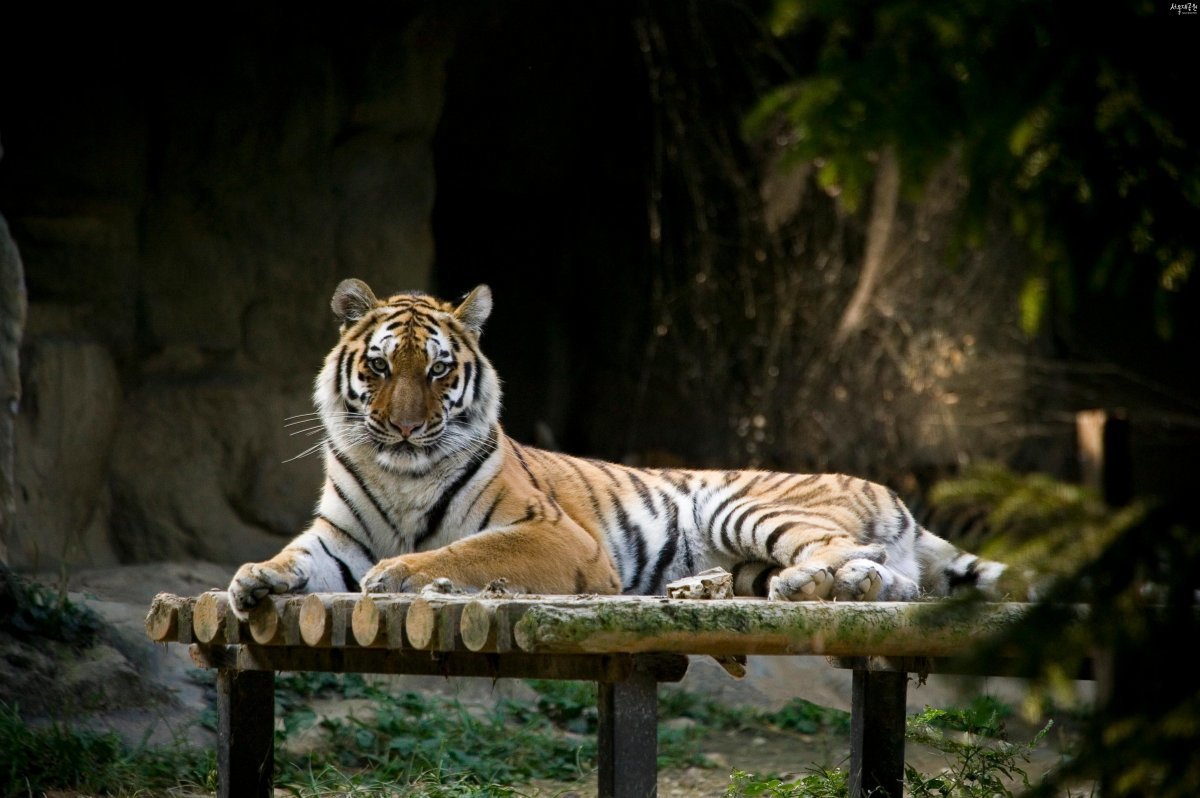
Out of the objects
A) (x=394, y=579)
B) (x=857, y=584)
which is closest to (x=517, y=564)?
(x=394, y=579)

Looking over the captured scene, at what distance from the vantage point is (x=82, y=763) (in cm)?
397

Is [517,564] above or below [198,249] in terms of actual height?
below

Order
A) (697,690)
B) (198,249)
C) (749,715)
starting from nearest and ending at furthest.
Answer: (749,715) < (697,690) < (198,249)

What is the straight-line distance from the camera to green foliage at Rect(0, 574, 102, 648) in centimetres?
457

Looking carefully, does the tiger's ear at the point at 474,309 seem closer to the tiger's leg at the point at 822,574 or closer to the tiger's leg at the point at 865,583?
the tiger's leg at the point at 822,574

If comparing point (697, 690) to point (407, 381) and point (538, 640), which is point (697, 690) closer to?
Result: point (407, 381)

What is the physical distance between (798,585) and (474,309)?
1511 mm

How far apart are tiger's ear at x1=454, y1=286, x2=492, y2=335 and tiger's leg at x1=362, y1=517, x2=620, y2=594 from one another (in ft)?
2.33

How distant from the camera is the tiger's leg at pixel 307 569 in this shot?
3.21 m

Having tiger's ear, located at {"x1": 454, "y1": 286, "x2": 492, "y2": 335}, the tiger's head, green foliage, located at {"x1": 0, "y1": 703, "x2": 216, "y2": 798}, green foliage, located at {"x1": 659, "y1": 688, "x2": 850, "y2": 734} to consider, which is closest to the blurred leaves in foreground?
the tiger's head

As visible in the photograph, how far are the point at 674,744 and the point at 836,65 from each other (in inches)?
150

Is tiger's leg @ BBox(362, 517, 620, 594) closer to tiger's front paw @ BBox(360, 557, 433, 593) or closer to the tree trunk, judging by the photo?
tiger's front paw @ BBox(360, 557, 433, 593)

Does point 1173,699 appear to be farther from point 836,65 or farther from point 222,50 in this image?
point 222,50

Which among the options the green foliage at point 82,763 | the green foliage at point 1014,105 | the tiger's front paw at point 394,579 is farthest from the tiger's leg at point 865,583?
the green foliage at point 82,763
